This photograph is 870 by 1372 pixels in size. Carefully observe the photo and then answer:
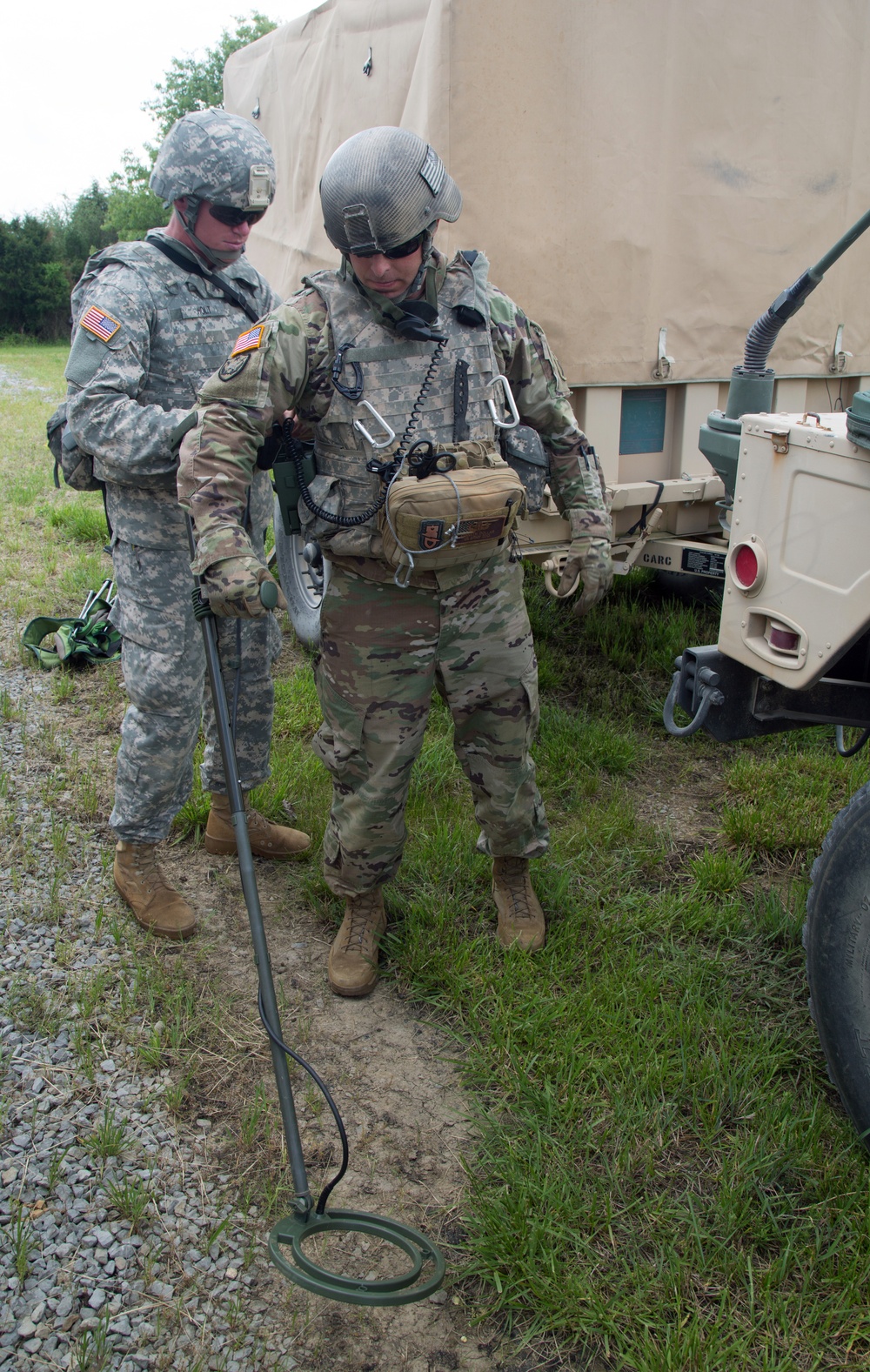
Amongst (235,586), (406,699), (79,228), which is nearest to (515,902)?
(406,699)

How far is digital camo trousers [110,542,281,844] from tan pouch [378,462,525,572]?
2.67ft

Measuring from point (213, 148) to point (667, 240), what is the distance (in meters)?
2.09

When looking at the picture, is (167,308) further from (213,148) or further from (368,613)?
(368,613)

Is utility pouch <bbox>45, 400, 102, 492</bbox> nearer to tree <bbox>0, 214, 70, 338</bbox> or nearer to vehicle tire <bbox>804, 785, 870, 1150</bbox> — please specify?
vehicle tire <bbox>804, 785, 870, 1150</bbox>

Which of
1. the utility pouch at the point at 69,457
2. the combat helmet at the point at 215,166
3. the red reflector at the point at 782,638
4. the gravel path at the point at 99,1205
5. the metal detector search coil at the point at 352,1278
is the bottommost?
the gravel path at the point at 99,1205

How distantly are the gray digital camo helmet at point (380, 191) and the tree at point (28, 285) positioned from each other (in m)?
33.1

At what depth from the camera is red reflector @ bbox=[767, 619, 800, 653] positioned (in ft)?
7.23

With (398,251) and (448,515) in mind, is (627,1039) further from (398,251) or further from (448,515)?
(398,251)

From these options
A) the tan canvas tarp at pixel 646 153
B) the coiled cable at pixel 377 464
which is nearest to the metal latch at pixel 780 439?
the coiled cable at pixel 377 464

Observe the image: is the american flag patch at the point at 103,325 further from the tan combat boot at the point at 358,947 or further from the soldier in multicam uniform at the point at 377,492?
the tan combat boot at the point at 358,947

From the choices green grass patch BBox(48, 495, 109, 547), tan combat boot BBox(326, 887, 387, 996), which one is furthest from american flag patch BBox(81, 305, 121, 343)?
green grass patch BBox(48, 495, 109, 547)

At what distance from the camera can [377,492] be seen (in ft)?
8.45

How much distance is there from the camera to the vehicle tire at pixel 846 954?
212cm

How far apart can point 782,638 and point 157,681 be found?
1.77 metres
